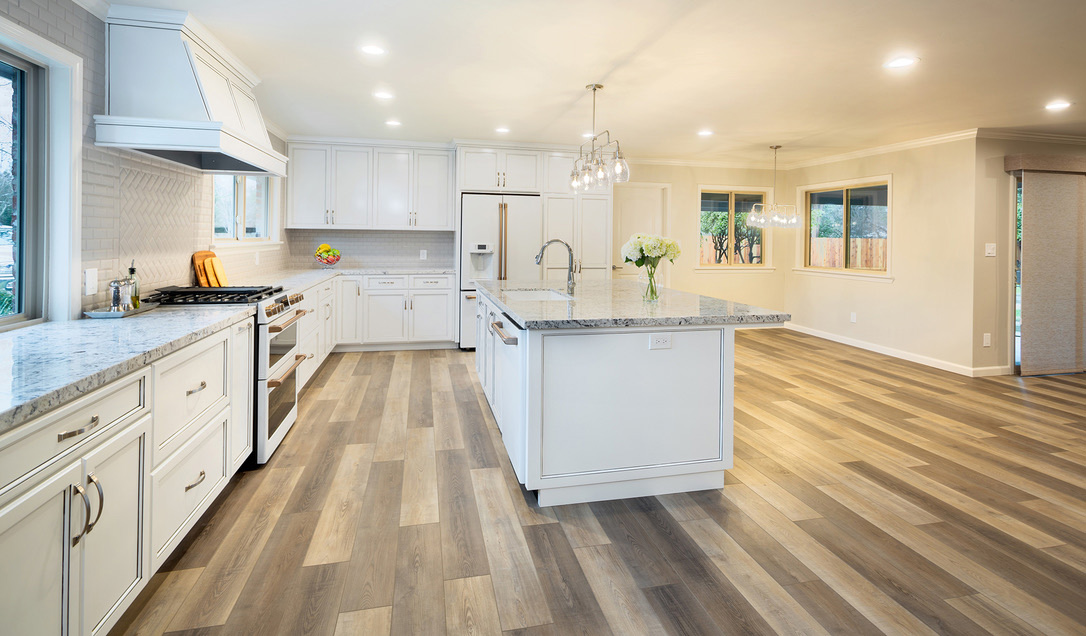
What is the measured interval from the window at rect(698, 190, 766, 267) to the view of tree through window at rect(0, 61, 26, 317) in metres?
6.75

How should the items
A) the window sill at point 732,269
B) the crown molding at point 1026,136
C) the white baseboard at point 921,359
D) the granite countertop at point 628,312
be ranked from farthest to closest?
the window sill at point 732,269 < the white baseboard at point 921,359 < the crown molding at point 1026,136 < the granite countertop at point 628,312

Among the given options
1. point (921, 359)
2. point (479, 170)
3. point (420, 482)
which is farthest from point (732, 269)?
point (420, 482)

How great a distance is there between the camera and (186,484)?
6.99ft

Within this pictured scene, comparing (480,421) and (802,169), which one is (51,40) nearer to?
(480,421)

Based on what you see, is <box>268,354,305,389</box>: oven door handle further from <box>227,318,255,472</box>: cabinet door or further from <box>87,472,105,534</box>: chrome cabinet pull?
<box>87,472,105,534</box>: chrome cabinet pull

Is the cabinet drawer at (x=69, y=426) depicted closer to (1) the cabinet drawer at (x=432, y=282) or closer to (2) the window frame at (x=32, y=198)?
(2) the window frame at (x=32, y=198)

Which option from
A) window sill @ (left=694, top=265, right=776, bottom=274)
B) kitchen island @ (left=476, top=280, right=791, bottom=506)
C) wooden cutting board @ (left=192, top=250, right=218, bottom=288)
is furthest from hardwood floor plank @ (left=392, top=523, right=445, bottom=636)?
window sill @ (left=694, top=265, right=776, bottom=274)

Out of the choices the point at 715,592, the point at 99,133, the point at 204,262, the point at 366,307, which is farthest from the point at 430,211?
the point at 715,592

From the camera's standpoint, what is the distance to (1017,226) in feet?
17.9

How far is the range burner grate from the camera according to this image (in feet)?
9.92

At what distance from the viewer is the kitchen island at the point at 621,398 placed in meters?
2.62

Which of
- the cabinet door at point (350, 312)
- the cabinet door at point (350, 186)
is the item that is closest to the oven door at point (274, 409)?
the cabinet door at point (350, 312)

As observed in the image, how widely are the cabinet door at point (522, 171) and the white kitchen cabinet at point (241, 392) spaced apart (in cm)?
401

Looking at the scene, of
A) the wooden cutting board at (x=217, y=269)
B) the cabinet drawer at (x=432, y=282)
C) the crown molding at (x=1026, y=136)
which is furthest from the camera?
the cabinet drawer at (x=432, y=282)
